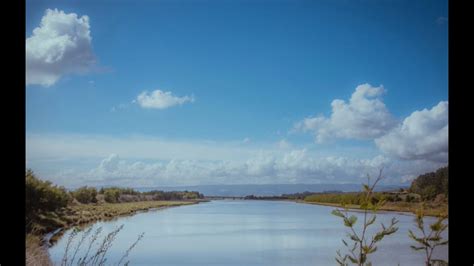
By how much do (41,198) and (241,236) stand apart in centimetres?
201

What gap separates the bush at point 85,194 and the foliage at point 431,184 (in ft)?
8.87

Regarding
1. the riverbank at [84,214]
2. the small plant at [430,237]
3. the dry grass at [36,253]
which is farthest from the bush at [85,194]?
the small plant at [430,237]

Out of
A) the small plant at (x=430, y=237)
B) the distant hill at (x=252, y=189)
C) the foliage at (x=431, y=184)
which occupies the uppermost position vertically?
the foliage at (x=431, y=184)

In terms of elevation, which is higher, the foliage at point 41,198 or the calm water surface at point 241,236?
the foliage at point 41,198

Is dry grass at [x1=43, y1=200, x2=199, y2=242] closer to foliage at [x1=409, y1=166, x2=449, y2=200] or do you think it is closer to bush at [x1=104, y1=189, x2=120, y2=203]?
bush at [x1=104, y1=189, x2=120, y2=203]

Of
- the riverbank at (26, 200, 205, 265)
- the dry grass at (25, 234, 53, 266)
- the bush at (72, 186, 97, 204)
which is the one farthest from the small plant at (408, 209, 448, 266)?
the bush at (72, 186, 97, 204)

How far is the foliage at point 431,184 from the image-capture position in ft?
8.79

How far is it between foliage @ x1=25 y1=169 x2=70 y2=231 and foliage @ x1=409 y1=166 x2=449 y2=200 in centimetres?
306

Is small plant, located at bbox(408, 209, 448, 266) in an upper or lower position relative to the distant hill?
lower

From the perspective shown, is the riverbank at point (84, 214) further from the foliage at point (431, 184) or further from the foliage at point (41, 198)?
the foliage at point (431, 184)

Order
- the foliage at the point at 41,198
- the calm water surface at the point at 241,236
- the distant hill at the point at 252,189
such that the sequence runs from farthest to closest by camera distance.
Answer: the foliage at the point at 41,198, the distant hill at the point at 252,189, the calm water surface at the point at 241,236

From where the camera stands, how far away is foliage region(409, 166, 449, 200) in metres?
2.68

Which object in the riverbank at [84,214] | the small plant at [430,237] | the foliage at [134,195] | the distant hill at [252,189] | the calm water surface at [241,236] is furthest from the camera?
the foliage at [134,195]

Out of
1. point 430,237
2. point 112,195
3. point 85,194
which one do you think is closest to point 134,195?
point 112,195
